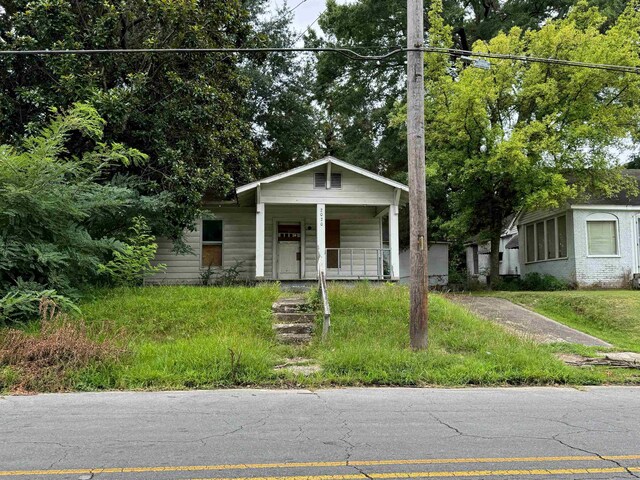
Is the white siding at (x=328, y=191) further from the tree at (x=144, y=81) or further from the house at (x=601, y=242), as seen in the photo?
the house at (x=601, y=242)

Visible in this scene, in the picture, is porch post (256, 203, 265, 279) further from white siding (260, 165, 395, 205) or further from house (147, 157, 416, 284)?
house (147, 157, 416, 284)

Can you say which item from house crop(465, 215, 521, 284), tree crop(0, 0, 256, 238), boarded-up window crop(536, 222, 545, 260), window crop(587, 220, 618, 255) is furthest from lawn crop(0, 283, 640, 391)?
house crop(465, 215, 521, 284)

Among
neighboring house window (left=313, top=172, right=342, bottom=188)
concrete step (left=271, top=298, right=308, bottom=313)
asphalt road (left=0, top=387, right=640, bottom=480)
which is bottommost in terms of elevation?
asphalt road (left=0, top=387, right=640, bottom=480)

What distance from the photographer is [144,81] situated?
1333 centimetres

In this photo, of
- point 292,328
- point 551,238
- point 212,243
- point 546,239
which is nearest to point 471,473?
point 292,328

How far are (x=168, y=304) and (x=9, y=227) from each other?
360cm

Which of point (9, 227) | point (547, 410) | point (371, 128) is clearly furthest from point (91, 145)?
point (371, 128)

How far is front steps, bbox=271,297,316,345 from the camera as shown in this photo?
33.1ft

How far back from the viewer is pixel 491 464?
4.27m

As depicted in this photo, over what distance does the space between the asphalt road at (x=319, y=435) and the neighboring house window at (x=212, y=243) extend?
11.6 meters

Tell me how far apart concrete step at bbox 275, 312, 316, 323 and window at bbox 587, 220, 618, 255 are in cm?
1365

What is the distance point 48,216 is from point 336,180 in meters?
8.65

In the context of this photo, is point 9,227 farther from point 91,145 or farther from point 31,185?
point 91,145

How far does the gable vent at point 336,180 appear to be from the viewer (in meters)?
16.5
